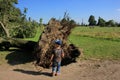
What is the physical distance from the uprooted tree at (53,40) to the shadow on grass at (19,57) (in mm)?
1476

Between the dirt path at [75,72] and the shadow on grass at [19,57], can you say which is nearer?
Answer: the dirt path at [75,72]

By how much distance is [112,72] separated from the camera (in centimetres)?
933

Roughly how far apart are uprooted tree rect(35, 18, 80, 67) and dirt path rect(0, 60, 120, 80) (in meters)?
0.46

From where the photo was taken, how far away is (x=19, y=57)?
496 inches

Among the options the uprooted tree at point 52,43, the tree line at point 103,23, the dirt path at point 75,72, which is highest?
the uprooted tree at point 52,43

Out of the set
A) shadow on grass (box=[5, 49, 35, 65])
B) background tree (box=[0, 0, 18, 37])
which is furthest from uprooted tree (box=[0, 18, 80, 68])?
background tree (box=[0, 0, 18, 37])

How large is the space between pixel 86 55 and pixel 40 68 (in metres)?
3.15

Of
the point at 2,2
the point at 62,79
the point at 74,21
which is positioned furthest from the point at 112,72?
the point at 2,2

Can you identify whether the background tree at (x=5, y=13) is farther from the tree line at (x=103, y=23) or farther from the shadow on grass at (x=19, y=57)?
the tree line at (x=103, y=23)

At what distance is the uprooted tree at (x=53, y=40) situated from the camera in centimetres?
1064

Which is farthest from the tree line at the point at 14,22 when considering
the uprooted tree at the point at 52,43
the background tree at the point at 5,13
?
the uprooted tree at the point at 52,43

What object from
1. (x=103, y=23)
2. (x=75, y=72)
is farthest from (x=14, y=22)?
(x=103, y=23)

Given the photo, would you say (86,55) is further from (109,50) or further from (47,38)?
(47,38)

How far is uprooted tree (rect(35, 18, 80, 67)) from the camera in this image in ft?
34.9
